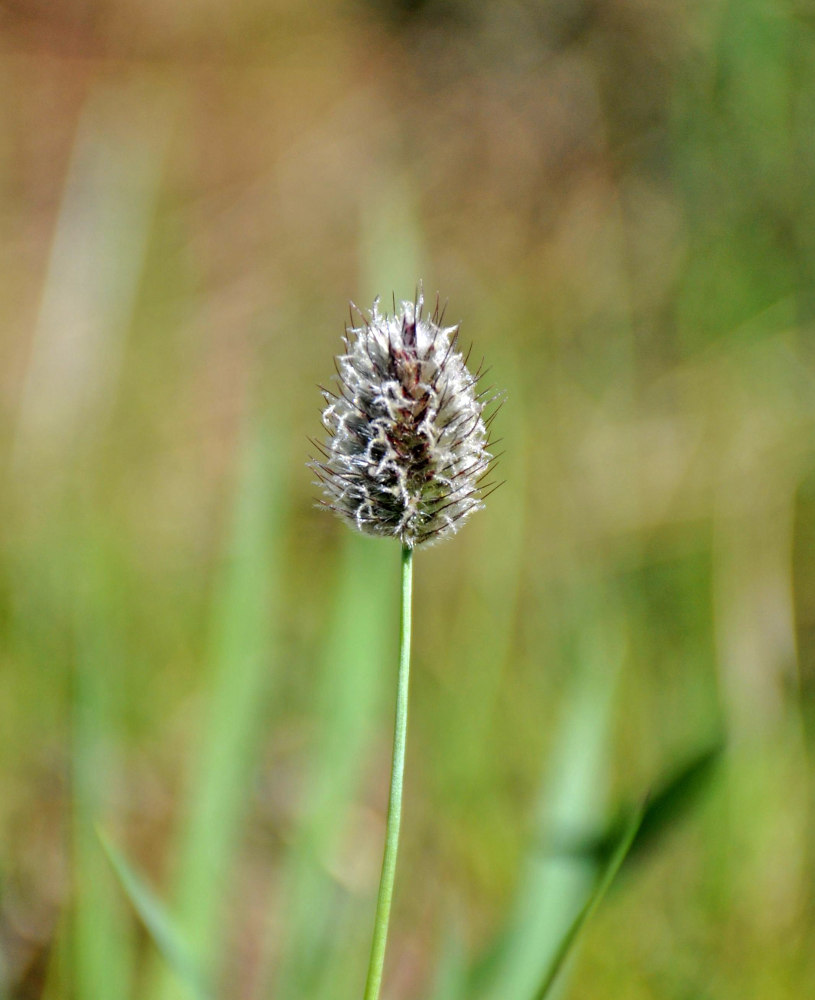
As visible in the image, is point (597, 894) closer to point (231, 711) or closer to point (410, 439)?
point (410, 439)

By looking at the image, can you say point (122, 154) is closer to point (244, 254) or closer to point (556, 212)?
point (244, 254)

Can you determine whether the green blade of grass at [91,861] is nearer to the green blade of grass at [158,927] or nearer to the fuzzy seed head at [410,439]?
the green blade of grass at [158,927]

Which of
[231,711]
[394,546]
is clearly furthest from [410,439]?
[394,546]

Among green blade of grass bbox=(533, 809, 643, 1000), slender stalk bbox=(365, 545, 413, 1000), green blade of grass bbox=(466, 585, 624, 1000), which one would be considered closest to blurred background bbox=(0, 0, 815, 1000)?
green blade of grass bbox=(466, 585, 624, 1000)

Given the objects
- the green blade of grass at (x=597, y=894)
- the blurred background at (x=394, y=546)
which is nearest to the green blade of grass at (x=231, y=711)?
the blurred background at (x=394, y=546)

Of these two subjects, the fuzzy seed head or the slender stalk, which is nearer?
the slender stalk

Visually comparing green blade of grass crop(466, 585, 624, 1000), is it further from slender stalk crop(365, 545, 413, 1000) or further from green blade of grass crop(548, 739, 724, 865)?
slender stalk crop(365, 545, 413, 1000)
